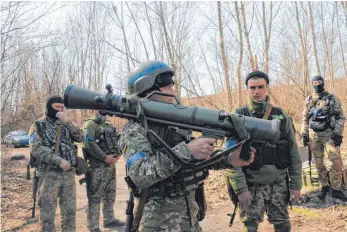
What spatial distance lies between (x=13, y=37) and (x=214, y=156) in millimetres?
5836

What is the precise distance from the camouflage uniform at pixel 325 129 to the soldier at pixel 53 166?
3.82 m

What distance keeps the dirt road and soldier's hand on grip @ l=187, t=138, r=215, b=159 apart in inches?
118

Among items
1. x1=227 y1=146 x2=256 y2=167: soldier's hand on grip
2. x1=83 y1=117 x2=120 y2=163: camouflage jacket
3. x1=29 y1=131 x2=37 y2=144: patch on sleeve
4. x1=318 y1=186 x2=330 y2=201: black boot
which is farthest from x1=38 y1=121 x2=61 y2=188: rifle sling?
x1=318 y1=186 x2=330 y2=201: black boot

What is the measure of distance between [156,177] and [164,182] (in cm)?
28

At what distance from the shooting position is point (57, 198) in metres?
3.85

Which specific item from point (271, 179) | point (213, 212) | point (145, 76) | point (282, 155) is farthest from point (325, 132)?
point (145, 76)

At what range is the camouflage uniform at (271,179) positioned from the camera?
116 inches

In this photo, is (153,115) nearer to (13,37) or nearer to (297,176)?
(297,176)

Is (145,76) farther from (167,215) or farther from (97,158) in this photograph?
(97,158)

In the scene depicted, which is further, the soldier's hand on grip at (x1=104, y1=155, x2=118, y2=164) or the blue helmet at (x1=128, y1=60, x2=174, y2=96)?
the soldier's hand on grip at (x1=104, y1=155, x2=118, y2=164)

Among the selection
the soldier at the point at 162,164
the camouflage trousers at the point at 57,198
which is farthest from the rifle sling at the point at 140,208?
the camouflage trousers at the point at 57,198

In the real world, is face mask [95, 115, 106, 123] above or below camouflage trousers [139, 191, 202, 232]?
→ above

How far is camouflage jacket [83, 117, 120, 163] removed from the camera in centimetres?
447

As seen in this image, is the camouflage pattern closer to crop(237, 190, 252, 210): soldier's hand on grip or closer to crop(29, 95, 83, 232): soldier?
crop(237, 190, 252, 210): soldier's hand on grip
